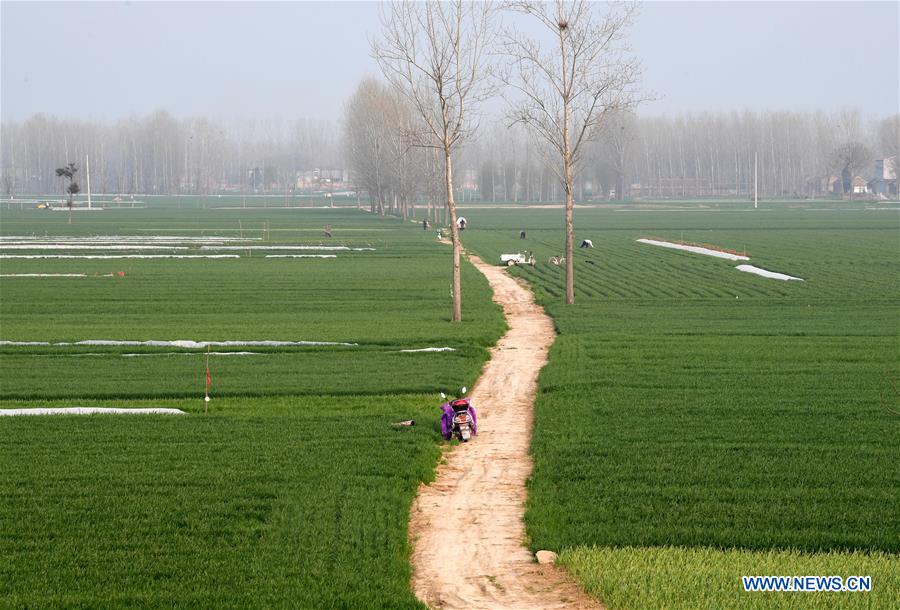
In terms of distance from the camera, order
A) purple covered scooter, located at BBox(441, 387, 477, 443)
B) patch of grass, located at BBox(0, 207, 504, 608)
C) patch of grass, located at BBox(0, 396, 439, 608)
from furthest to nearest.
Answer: purple covered scooter, located at BBox(441, 387, 477, 443) → patch of grass, located at BBox(0, 207, 504, 608) → patch of grass, located at BBox(0, 396, 439, 608)

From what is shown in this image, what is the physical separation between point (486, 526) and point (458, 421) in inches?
164

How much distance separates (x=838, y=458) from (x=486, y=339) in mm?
12820

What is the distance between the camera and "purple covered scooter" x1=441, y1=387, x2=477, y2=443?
16.5 m

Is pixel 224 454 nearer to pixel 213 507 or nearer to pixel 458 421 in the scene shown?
pixel 213 507

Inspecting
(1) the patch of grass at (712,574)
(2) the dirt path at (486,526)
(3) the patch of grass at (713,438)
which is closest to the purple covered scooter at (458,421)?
(2) the dirt path at (486,526)

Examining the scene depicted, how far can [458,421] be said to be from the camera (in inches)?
651

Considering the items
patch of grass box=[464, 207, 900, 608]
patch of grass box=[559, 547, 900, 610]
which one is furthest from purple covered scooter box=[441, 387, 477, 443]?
patch of grass box=[559, 547, 900, 610]

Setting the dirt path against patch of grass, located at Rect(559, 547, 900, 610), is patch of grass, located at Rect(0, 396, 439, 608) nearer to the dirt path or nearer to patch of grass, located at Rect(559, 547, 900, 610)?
the dirt path

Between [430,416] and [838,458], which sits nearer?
[838,458]

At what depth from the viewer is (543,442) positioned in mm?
16016

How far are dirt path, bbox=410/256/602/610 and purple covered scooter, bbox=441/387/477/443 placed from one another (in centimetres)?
21

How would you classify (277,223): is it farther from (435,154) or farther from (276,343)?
(276,343)

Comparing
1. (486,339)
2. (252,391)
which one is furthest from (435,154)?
(252,391)

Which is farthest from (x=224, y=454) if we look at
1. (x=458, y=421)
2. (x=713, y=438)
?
(x=713, y=438)
